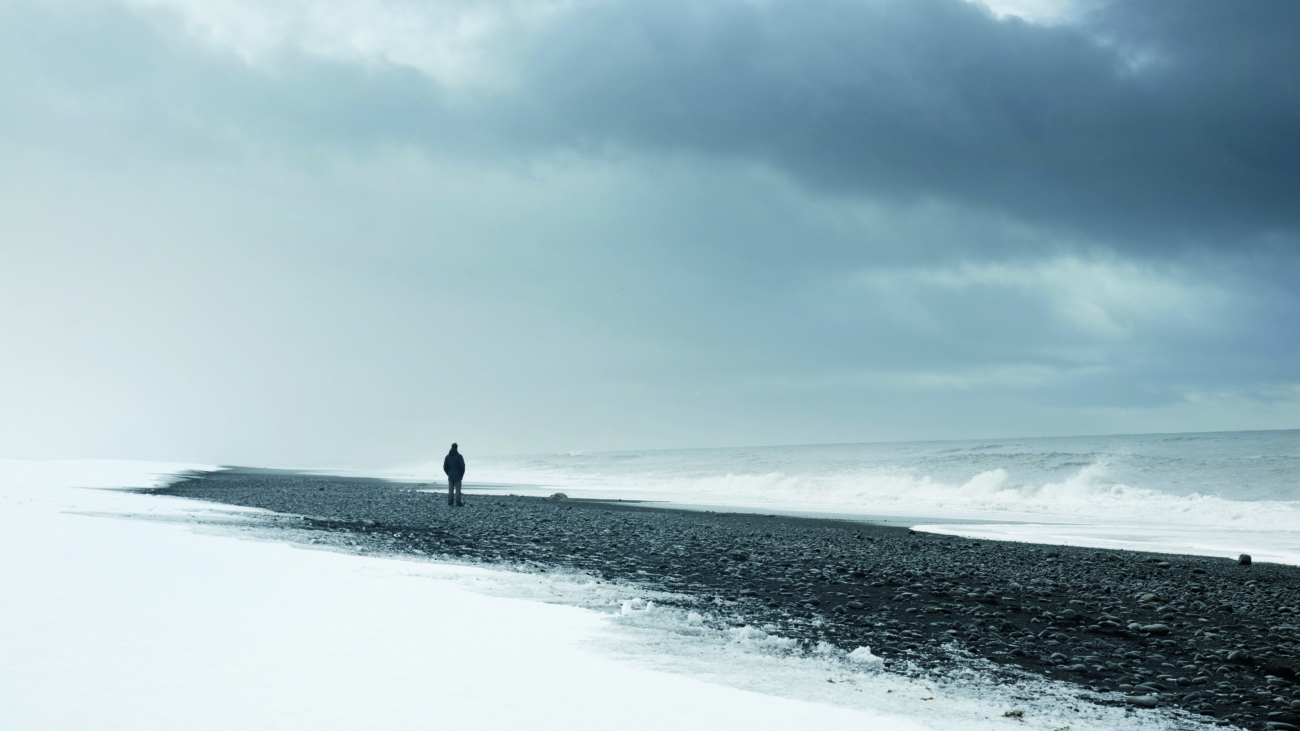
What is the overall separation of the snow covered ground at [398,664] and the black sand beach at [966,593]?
991 mm

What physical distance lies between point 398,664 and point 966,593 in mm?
8115

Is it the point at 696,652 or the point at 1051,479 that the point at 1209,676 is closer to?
the point at 696,652

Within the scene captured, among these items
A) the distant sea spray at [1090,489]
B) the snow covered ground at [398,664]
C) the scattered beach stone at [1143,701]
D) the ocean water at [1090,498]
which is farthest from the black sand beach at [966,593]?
the distant sea spray at [1090,489]

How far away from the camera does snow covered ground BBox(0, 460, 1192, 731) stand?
4656 millimetres

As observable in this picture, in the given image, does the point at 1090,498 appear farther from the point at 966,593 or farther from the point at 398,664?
the point at 398,664

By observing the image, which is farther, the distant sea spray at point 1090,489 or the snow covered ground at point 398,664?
the distant sea spray at point 1090,489

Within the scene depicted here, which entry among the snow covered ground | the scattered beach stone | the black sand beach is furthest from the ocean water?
the snow covered ground

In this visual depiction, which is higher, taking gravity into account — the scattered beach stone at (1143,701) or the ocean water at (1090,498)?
the ocean water at (1090,498)

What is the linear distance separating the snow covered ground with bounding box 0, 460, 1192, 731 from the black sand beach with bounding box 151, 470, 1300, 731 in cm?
99

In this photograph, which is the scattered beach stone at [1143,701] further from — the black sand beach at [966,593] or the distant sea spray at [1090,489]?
the distant sea spray at [1090,489]

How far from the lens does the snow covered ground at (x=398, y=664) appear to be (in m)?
4.66

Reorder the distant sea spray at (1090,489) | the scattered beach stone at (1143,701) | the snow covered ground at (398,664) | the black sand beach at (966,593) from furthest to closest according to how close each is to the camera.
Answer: the distant sea spray at (1090,489)
the black sand beach at (966,593)
the scattered beach stone at (1143,701)
the snow covered ground at (398,664)

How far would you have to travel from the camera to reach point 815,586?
11.4 meters

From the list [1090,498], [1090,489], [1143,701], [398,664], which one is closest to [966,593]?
[1143,701]
